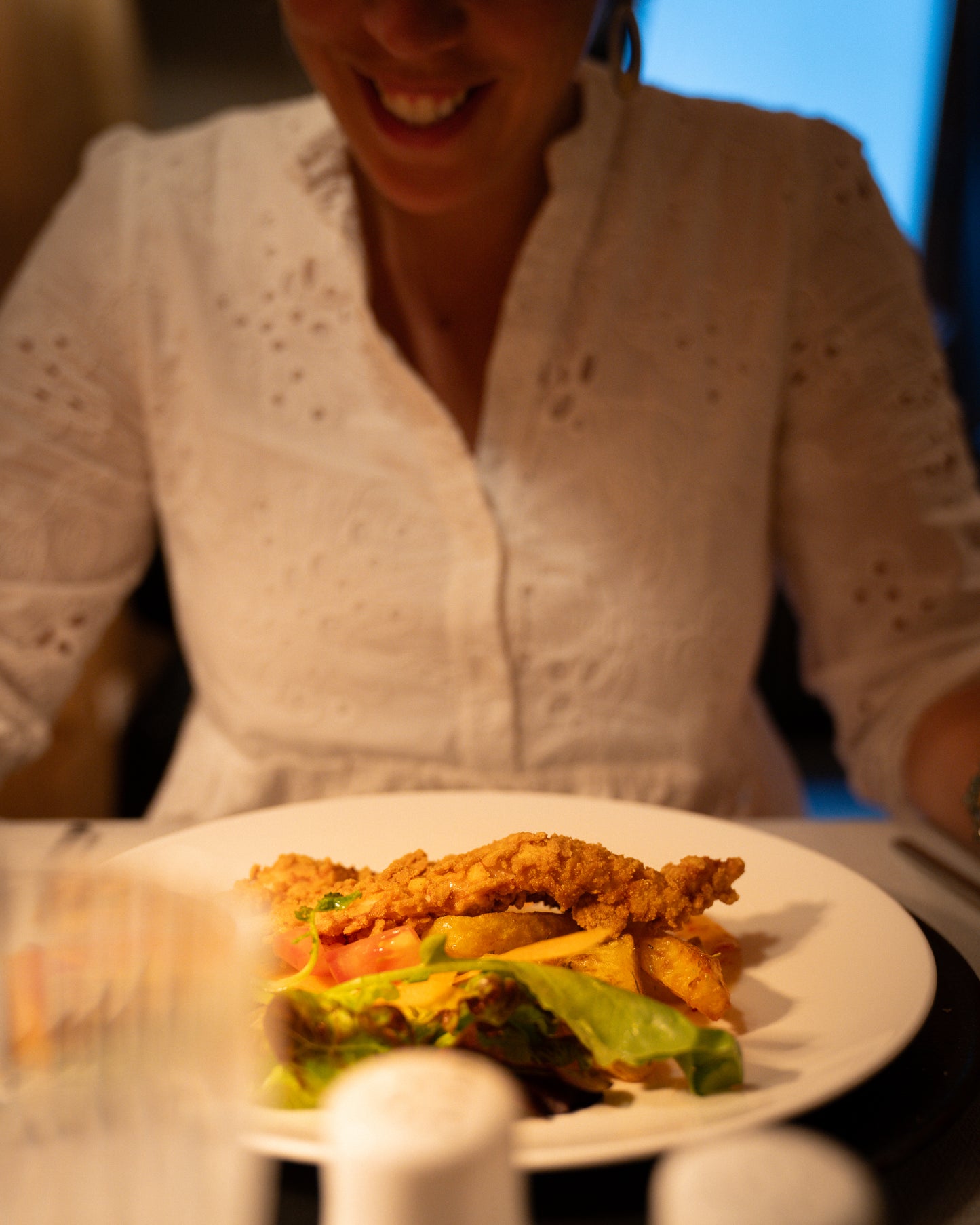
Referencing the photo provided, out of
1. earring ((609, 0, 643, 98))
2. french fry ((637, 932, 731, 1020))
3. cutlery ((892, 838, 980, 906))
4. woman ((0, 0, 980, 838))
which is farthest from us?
woman ((0, 0, 980, 838))

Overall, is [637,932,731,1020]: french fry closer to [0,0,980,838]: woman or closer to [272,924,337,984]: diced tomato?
[272,924,337,984]: diced tomato

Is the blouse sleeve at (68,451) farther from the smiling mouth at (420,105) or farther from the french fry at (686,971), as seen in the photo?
the french fry at (686,971)

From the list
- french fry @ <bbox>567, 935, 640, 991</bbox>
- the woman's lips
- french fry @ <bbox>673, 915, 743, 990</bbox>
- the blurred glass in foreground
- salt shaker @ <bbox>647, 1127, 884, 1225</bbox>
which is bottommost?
french fry @ <bbox>673, 915, 743, 990</bbox>

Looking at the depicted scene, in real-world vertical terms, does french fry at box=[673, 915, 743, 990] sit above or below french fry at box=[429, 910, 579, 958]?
below

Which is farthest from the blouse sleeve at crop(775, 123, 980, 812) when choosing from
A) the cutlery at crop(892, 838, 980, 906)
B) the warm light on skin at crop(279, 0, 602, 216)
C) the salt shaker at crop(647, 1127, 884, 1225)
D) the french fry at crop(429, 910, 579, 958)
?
the salt shaker at crop(647, 1127, 884, 1225)

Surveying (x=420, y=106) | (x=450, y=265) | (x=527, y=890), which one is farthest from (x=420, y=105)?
(x=527, y=890)

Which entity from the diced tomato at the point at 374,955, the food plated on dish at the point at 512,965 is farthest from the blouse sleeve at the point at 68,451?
the diced tomato at the point at 374,955

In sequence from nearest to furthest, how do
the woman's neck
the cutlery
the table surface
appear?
the table surface, the cutlery, the woman's neck

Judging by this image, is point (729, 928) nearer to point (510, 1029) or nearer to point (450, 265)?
point (510, 1029)
